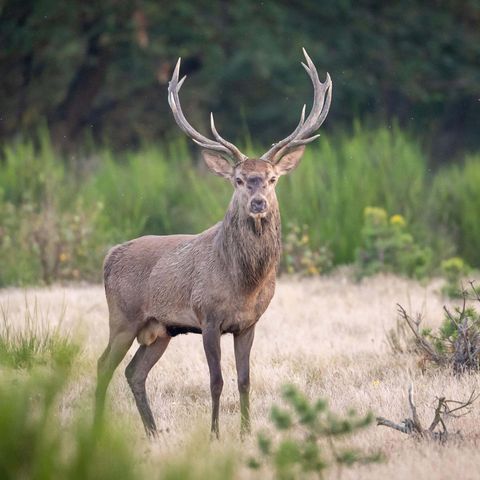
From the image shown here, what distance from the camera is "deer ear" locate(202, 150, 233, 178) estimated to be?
24.3 feet

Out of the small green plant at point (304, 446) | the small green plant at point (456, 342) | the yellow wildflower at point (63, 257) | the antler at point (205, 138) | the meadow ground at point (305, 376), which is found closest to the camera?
the small green plant at point (304, 446)

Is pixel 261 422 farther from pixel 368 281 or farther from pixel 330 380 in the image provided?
pixel 368 281

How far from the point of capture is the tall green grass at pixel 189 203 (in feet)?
41.4

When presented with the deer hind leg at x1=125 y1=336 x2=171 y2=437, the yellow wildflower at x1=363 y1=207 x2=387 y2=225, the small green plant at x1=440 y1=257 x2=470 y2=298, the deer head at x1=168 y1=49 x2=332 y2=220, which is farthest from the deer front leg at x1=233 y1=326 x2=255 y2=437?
the yellow wildflower at x1=363 y1=207 x2=387 y2=225

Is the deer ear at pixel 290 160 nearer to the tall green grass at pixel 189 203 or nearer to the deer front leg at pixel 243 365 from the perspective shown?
the deer front leg at pixel 243 365

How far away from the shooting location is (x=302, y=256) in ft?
42.0

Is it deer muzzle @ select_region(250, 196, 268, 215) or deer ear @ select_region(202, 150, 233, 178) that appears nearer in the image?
deer muzzle @ select_region(250, 196, 268, 215)

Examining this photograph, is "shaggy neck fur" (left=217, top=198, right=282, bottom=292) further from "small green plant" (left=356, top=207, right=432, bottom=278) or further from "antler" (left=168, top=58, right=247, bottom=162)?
"small green plant" (left=356, top=207, right=432, bottom=278)

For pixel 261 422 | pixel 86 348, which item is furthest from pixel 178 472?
pixel 86 348

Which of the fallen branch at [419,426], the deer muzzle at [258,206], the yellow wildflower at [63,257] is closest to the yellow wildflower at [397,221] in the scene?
the yellow wildflower at [63,257]

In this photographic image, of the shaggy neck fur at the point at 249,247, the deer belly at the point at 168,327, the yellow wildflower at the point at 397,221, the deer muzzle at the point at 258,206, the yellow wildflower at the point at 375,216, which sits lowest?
the yellow wildflower at the point at 397,221

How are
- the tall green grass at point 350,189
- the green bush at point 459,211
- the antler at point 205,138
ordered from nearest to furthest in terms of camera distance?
the antler at point 205,138
the tall green grass at point 350,189
the green bush at point 459,211

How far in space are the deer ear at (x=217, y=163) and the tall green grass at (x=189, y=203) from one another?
5.21 meters

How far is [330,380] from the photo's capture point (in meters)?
7.82
